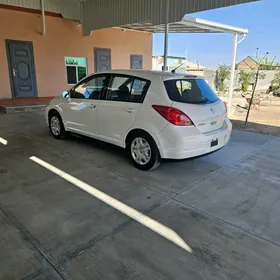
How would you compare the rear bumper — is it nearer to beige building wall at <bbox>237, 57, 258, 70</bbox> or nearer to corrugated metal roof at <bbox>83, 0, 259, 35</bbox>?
corrugated metal roof at <bbox>83, 0, 259, 35</bbox>

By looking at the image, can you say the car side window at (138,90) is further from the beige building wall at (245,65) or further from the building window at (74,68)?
the beige building wall at (245,65)

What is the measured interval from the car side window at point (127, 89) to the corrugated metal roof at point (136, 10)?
4.33 metres

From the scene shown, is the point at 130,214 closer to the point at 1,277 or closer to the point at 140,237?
the point at 140,237

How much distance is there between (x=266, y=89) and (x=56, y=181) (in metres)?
19.5

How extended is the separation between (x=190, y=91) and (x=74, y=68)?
9.48m

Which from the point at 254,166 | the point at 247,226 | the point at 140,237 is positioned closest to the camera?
the point at 140,237

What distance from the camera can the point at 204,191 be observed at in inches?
131

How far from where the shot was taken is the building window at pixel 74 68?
1186cm

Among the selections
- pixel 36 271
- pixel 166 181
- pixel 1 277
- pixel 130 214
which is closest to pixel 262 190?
pixel 166 181

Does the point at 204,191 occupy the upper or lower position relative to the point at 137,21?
lower

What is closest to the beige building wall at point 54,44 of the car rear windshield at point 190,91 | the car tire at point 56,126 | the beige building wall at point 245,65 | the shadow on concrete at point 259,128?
the car tire at point 56,126

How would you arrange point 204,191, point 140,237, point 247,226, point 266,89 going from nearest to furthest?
point 140,237 → point 247,226 → point 204,191 → point 266,89

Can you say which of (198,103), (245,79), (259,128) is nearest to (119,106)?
(198,103)

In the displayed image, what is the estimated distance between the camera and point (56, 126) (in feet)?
18.4
